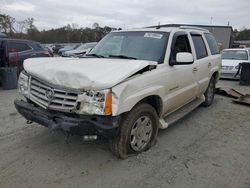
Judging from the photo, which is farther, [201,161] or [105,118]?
[201,161]

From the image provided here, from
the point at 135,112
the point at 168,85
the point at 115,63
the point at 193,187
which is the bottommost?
the point at 193,187

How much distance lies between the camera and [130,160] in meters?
3.62

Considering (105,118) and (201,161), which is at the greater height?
(105,118)

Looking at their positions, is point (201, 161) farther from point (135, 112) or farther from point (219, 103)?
point (219, 103)

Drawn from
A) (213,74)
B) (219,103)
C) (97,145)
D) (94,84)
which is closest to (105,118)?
(94,84)

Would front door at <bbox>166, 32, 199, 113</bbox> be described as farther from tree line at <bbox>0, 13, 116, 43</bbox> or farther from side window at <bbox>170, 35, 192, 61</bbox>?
tree line at <bbox>0, 13, 116, 43</bbox>

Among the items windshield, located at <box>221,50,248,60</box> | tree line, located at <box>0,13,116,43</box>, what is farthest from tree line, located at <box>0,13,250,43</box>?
windshield, located at <box>221,50,248,60</box>

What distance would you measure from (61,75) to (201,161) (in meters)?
2.31

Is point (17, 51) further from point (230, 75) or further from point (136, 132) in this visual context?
point (230, 75)

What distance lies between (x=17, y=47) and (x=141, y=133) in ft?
26.3

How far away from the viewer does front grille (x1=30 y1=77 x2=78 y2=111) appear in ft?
10.2

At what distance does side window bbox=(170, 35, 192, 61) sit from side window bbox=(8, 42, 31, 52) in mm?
7311

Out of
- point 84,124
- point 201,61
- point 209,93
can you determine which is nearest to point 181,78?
point 201,61

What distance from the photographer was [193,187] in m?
3.02
